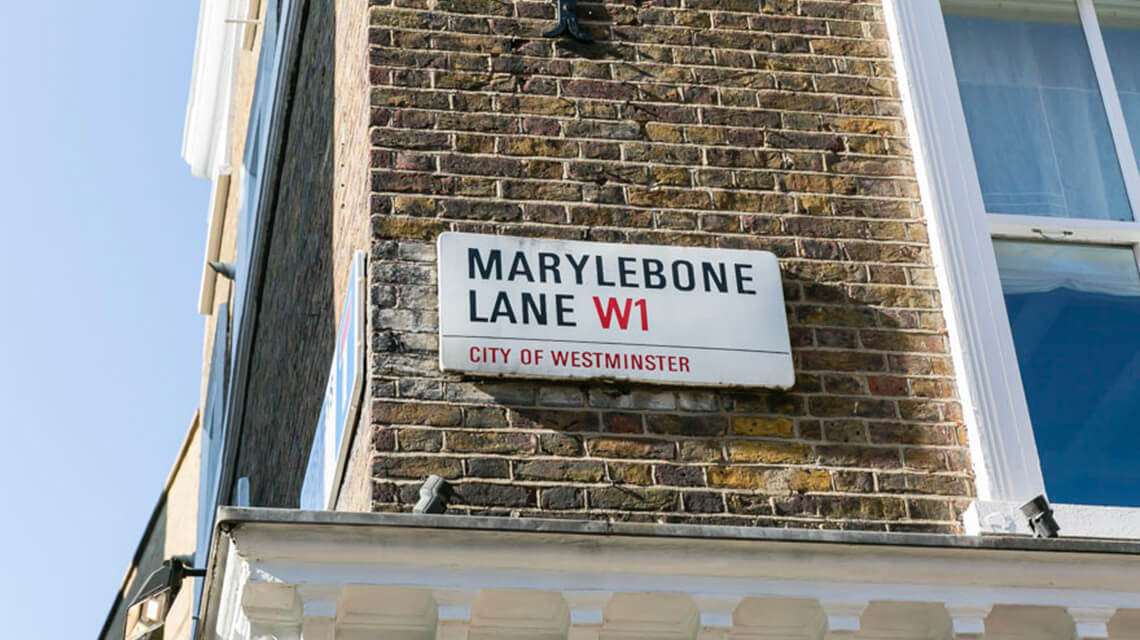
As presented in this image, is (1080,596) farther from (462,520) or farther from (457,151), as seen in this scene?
(457,151)

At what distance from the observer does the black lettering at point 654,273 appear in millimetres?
6180

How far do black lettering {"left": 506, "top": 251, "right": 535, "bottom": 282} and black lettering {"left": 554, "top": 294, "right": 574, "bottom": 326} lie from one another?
121mm

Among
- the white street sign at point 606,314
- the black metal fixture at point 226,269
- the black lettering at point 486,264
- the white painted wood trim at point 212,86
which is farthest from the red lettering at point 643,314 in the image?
the white painted wood trim at point 212,86

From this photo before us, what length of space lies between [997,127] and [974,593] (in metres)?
2.56

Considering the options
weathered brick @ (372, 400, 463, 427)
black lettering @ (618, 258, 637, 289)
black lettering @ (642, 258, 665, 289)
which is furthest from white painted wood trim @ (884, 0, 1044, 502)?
weathered brick @ (372, 400, 463, 427)

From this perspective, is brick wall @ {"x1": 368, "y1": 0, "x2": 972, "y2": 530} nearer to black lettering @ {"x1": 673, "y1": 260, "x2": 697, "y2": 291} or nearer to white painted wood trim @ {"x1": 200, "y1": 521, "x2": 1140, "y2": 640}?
black lettering @ {"x1": 673, "y1": 260, "x2": 697, "y2": 291}

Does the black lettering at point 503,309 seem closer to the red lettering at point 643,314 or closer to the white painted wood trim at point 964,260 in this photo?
the red lettering at point 643,314

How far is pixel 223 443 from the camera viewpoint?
14000mm

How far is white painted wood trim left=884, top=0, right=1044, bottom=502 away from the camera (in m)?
6.16

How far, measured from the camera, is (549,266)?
6117 millimetres

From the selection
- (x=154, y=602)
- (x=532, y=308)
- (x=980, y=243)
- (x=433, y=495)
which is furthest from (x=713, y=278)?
(x=154, y=602)

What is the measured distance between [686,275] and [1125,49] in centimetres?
262

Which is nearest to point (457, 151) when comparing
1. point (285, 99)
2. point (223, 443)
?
point (285, 99)

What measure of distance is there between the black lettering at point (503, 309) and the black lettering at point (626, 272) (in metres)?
0.45
